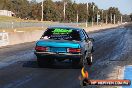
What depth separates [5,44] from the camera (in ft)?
95.0

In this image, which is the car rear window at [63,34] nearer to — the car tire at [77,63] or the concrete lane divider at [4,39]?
the car tire at [77,63]

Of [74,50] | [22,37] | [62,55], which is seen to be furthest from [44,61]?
[22,37]

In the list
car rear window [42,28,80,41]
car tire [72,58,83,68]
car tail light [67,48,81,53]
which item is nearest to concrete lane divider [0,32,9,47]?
car rear window [42,28,80,41]

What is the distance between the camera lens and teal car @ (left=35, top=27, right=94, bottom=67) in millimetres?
14734

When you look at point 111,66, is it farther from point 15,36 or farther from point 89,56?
point 15,36

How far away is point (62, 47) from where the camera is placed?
580 inches

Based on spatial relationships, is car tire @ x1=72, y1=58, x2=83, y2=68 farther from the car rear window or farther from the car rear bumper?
the car rear window

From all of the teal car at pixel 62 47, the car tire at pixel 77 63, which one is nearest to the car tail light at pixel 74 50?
the teal car at pixel 62 47

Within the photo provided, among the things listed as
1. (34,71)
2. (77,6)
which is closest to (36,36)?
(34,71)

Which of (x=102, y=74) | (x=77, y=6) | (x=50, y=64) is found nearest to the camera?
(x=102, y=74)

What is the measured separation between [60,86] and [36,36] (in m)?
28.8

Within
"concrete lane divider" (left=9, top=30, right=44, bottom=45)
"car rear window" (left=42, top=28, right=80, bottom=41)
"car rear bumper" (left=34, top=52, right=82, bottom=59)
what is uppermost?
"car rear window" (left=42, top=28, right=80, bottom=41)

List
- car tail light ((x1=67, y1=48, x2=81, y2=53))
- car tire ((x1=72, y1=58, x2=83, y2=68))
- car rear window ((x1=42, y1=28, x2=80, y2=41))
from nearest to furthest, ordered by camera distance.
Result: car tail light ((x1=67, y1=48, x2=81, y2=53)), car tire ((x1=72, y1=58, x2=83, y2=68)), car rear window ((x1=42, y1=28, x2=80, y2=41))

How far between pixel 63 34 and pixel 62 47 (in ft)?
3.22
